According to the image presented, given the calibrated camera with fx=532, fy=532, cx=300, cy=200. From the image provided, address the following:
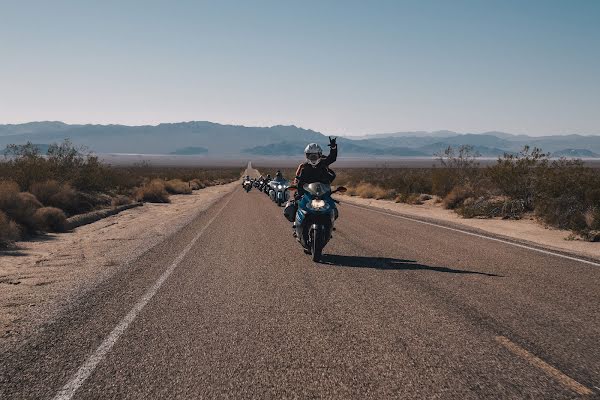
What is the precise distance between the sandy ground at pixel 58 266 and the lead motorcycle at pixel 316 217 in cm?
342

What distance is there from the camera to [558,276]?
8.24 m

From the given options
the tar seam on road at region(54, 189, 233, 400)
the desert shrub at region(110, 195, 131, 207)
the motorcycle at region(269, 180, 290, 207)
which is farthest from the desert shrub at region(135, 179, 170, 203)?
the tar seam on road at region(54, 189, 233, 400)

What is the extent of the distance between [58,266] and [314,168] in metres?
5.24

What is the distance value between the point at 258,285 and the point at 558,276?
4.64 m

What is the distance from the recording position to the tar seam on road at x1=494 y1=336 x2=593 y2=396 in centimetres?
398

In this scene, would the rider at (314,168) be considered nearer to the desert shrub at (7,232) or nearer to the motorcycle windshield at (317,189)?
the motorcycle windshield at (317,189)

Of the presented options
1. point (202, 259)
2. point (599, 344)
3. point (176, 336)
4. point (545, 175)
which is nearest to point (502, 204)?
point (545, 175)

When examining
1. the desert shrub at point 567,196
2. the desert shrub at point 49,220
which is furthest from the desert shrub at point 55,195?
the desert shrub at point 567,196

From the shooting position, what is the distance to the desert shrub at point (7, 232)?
12814 mm

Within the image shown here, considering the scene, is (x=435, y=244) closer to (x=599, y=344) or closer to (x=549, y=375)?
(x=599, y=344)

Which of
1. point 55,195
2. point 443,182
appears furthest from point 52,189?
point 443,182

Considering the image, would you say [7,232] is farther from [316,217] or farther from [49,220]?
[316,217]

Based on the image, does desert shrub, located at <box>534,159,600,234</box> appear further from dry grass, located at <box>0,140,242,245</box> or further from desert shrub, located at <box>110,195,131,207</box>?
desert shrub, located at <box>110,195,131,207</box>

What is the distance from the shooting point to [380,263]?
9.41 m
